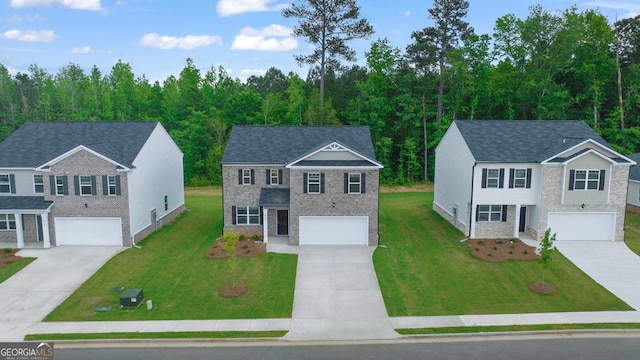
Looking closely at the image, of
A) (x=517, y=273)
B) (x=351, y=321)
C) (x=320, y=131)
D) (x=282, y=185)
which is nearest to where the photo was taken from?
(x=351, y=321)

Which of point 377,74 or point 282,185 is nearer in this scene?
point 282,185

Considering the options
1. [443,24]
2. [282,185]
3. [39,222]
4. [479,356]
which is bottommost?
[479,356]

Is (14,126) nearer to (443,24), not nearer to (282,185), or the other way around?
(282,185)

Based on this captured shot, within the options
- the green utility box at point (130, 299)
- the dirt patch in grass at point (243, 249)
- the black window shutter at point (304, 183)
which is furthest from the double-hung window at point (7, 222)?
the black window shutter at point (304, 183)

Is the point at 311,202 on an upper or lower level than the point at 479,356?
upper

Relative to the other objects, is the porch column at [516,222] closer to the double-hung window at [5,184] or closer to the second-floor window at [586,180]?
the second-floor window at [586,180]

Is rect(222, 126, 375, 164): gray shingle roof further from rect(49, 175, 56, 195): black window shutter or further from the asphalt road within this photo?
the asphalt road

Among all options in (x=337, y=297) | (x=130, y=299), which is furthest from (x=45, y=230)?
(x=337, y=297)

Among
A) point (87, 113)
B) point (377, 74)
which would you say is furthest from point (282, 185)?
point (87, 113)
